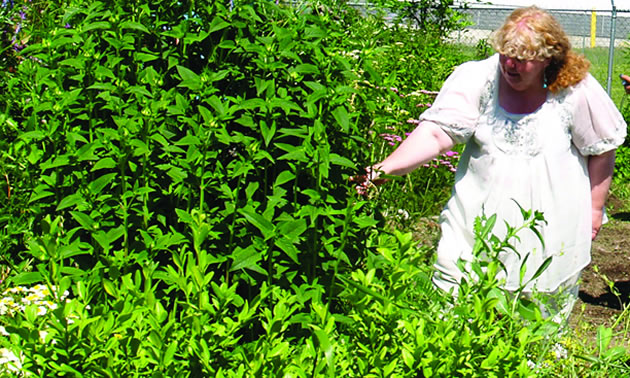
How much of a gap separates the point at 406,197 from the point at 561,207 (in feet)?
7.29

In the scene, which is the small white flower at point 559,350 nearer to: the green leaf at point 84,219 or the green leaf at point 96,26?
the green leaf at point 84,219

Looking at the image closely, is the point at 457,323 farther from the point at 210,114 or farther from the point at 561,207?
the point at 561,207

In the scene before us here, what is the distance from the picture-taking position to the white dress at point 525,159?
3.60m

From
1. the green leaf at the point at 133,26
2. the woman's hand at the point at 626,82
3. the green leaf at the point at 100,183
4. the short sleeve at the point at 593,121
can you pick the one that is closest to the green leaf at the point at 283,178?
the green leaf at the point at 100,183

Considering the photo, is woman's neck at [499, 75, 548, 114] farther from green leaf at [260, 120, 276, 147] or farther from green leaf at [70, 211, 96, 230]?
green leaf at [70, 211, 96, 230]

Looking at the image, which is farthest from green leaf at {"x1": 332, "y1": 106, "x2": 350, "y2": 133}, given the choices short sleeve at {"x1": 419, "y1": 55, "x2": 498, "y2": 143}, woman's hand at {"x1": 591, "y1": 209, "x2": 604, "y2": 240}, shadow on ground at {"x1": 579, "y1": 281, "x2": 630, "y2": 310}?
shadow on ground at {"x1": 579, "y1": 281, "x2": 630, "y2": 310}

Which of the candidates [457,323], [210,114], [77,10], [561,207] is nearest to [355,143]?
[210,114]

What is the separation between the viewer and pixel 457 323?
2.21 m

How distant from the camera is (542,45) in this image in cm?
348

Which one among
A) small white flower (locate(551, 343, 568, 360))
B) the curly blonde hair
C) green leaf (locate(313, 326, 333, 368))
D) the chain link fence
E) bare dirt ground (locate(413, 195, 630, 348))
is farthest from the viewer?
the chain link fence

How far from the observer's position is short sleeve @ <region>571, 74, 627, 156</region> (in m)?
3.61

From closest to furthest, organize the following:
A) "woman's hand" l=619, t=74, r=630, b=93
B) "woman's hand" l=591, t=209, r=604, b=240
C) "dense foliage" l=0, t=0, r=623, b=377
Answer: "dense foliage" l=0, t=0, r=623, b=377 → "woman's hand" l=591, t=209, r=604, b=240 → "woman's hand" l=619, t=74, r=630, b=93

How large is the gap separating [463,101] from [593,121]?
515 mm

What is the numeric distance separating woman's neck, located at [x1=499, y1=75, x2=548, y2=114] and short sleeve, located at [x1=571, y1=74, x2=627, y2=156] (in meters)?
0.13
